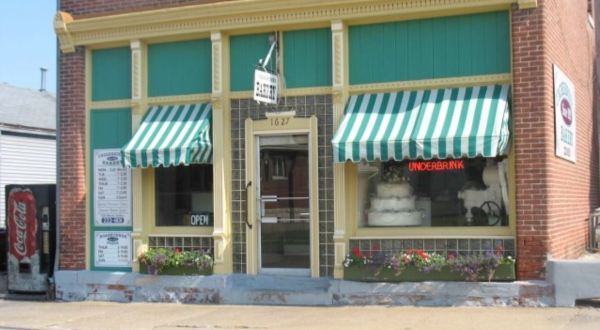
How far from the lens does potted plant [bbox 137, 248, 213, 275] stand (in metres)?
11.2

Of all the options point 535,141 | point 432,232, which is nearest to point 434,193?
point 432,232

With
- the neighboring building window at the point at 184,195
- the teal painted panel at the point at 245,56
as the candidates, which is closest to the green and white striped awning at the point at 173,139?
the neighboring building window at the point at 184,195

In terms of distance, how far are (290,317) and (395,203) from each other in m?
2.19

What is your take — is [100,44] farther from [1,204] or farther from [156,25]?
[1,204]

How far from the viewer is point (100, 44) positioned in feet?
39.5

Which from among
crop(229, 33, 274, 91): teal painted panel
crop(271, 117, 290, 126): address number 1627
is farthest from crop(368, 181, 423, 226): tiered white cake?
crop(229, 33, 274, 91): teal painted panel

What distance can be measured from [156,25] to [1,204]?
11108mm

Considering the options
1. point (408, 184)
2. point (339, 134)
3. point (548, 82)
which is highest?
point (548, 82)

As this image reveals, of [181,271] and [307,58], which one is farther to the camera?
[181,271]

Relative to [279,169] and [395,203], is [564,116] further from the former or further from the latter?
[279,169]

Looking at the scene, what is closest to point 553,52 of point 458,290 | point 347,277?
point 458,290

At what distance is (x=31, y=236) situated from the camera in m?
12.2

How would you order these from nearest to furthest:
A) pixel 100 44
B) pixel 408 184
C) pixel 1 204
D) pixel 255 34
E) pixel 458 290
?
pixel 458 290 < pixel 408 184 < pixel 255 34 < pixel 100 44 < pixel 1 204

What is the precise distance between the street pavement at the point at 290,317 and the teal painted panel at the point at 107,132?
4.47 feet
